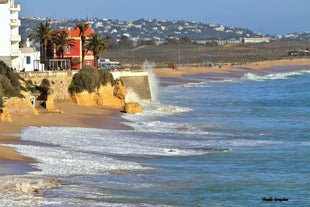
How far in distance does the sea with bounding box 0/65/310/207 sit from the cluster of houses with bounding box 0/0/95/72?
Answer: 8.43 meters

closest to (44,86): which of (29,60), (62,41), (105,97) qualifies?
(105,97)

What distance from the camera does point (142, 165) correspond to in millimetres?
32719

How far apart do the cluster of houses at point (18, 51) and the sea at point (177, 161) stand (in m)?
8.43

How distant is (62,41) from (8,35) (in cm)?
354

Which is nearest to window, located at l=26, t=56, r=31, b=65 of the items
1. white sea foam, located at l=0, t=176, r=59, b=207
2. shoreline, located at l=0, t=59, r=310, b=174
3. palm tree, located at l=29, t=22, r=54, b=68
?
palm tree, located at l=29, t=22, r=54, b=68

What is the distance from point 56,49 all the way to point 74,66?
167 centimetres

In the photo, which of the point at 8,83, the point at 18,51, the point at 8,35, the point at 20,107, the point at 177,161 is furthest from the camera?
the point at 18,51

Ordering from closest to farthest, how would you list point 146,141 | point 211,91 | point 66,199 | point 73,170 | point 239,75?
point 66,199 < point 73,170 < point 146,141 < point 211,91 < point 239,75

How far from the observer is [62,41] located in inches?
2557

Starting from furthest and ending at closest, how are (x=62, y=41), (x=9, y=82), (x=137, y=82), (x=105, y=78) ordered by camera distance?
1. (x=137, y=82)
2. (x=62, y=41)
3. (x=105, y=78)
4. (x=9, y=82)

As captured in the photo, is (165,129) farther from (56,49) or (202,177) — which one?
(56,49)

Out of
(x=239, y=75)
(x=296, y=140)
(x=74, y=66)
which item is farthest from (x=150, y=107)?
(x=239, y=75)

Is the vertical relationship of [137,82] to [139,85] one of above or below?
above

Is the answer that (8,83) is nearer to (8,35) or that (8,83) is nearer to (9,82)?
(9,82)
